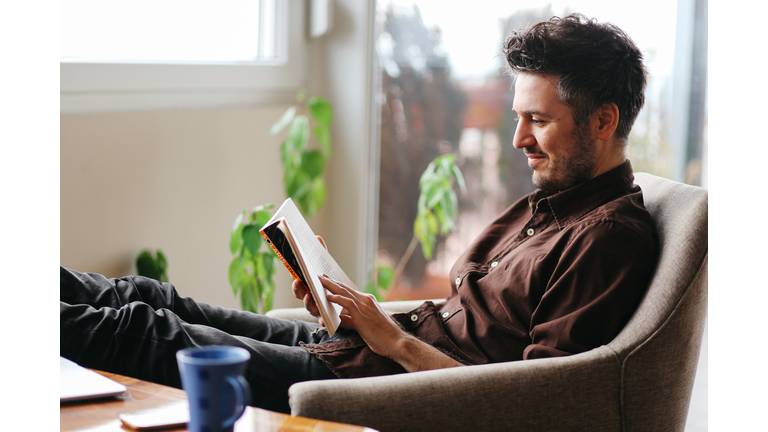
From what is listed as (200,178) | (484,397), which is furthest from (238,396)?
(200,178)

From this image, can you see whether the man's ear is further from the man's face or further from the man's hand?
the man's hand

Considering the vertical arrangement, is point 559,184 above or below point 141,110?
below

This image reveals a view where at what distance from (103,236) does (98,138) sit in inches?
11.0

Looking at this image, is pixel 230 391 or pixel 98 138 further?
pixel 98 138

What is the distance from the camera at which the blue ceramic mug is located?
0.62 metres

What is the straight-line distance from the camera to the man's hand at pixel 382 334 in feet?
4.08

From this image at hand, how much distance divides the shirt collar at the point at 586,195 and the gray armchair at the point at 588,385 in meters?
0.13

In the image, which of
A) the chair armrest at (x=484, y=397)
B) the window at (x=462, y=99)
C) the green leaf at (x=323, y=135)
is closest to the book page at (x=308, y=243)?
the chair armrest at (x=484, y=397)

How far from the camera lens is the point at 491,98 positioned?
284 cm

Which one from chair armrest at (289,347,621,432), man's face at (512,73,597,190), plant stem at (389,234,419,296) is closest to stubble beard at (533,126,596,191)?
man's face at (512,73,597,190)
